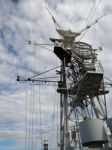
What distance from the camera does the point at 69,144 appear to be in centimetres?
3180

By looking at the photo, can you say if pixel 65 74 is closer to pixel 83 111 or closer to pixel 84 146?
pixel 83 111

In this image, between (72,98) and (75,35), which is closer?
(72,98)

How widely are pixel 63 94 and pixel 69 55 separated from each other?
14.7ft

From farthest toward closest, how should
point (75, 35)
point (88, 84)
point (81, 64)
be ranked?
point (75, 35) → point (81, 64) → point (88, 84)

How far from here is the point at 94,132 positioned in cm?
2709

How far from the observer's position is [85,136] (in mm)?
27672

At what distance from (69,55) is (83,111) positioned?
6.52m

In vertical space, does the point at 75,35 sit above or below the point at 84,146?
above

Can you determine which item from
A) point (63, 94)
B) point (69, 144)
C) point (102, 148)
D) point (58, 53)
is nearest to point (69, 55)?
point (58, 53)

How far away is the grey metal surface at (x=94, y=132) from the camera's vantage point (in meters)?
27.1

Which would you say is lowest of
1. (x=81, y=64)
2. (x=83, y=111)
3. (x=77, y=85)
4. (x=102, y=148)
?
(x=102, y=148)

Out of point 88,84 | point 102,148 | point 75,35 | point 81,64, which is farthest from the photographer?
point 75,35

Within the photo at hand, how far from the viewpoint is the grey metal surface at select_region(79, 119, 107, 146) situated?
1066 inches

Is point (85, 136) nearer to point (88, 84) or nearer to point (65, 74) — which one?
point (88, 84)
